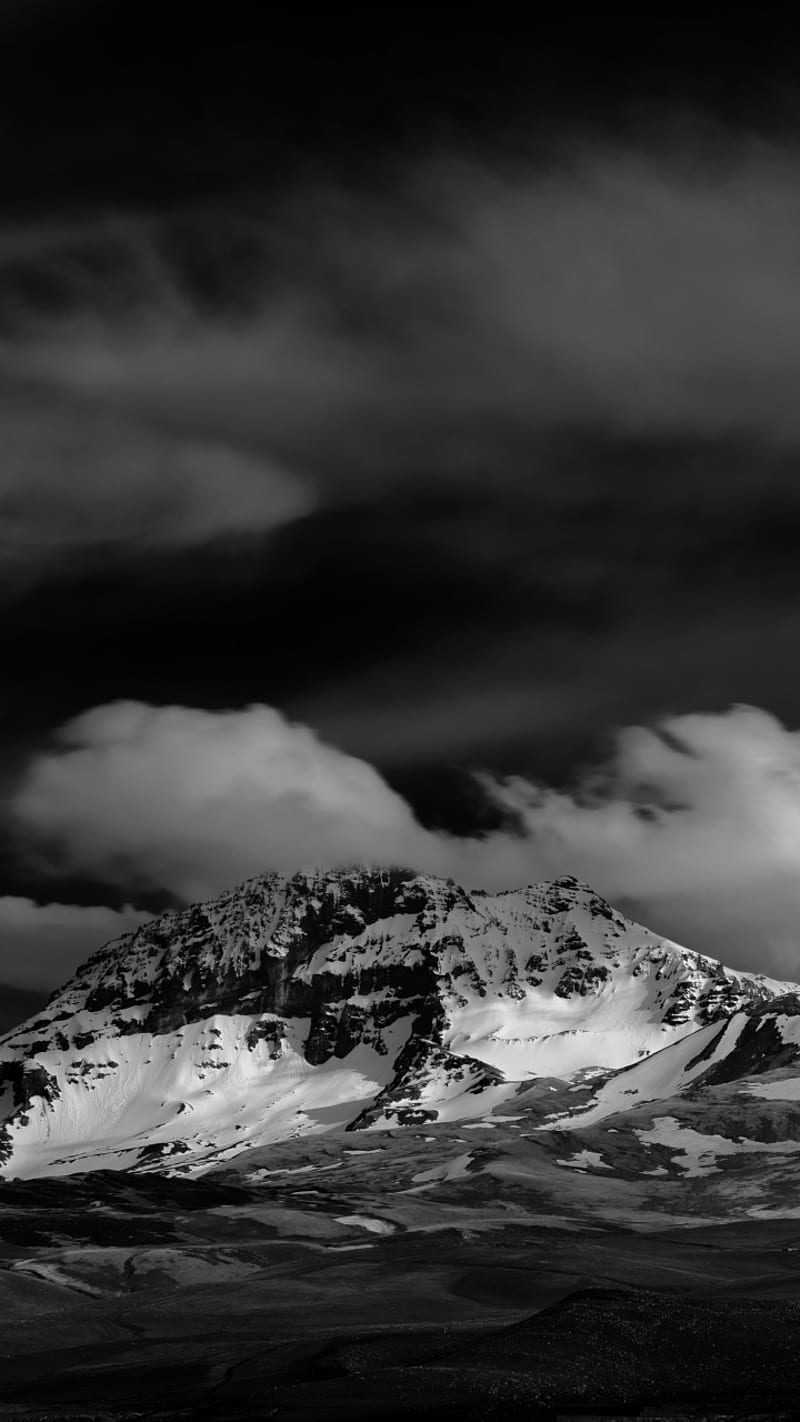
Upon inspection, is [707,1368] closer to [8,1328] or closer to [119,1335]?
[119,1335]

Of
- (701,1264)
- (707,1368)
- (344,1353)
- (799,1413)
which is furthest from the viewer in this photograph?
(701,1264)

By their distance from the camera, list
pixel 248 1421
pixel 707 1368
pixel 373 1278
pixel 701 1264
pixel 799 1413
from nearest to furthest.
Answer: pixel 799 1413 → pixel 248 1421 → pixel 707 1368 → pixel 373 1278 → pixel 701 1264

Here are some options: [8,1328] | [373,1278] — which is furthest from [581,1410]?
[373,1278]

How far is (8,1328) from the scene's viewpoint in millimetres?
131125

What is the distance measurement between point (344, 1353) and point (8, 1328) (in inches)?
2357

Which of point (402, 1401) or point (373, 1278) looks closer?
point (402, 1401)

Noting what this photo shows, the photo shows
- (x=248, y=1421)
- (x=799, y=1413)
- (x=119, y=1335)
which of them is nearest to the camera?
(x=799, y=1413)

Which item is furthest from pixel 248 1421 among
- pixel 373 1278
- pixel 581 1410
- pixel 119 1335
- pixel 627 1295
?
pixel 373 1278

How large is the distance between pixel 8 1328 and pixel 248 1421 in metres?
76.4

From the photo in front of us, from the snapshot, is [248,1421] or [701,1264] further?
[701,1264]

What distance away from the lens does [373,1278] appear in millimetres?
167000

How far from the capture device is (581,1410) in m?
63.7

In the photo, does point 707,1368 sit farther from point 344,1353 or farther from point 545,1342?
point 344,1353

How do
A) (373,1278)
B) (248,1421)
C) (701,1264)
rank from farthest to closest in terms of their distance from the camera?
(701,1264), (373,1278), (248,1421)
